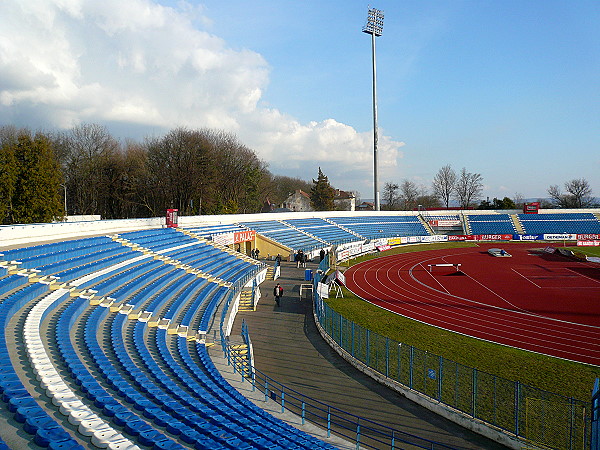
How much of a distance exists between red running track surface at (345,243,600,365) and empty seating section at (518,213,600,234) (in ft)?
62.1

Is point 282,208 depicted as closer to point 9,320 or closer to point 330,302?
point 330,302

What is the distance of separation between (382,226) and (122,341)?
5011 centimetres

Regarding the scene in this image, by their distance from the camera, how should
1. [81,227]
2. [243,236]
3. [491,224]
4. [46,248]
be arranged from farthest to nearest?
[491,224]
[243,236]
[81,227]
[46,248]

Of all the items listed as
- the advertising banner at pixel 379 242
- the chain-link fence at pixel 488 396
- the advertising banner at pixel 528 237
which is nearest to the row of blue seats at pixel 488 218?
the advertising banner at pixel 528 237

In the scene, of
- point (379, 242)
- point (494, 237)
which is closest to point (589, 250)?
point (494, 237)

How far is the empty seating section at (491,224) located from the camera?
6262cm

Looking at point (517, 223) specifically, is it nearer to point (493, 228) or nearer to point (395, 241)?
point (493, 228)

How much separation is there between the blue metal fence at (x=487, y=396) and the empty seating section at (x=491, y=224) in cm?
5242

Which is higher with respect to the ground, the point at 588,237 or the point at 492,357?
the point at 588,237

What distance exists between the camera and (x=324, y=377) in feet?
46.7

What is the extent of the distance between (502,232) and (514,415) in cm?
5655

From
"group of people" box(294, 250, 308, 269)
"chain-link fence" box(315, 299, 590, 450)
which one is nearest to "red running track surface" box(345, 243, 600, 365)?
"group of people" box(294, 250, 308, 269)

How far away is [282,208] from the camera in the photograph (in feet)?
340

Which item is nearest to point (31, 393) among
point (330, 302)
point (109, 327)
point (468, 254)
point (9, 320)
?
point (9, 320)
